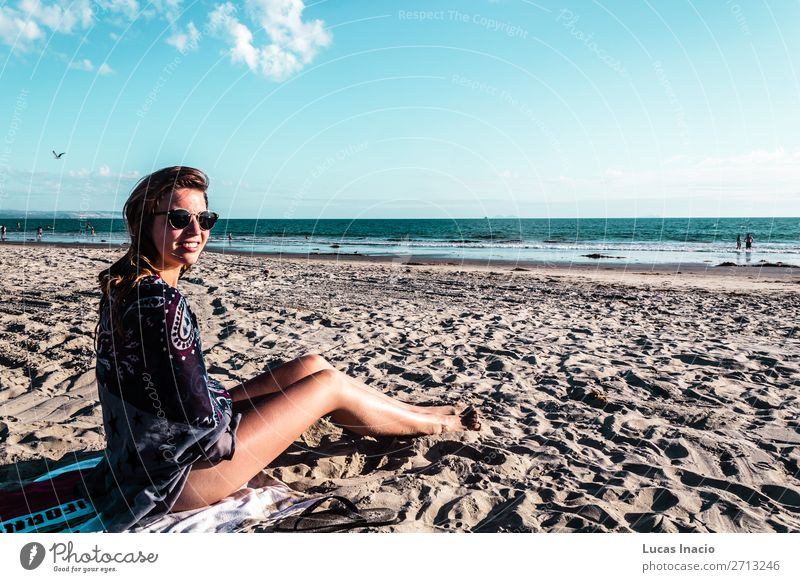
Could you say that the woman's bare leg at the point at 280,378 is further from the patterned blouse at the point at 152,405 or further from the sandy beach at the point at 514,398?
the patterned blouse at the point at 152,405

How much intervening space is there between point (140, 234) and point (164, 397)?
67 cm

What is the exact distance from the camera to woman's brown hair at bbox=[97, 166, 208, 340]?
2156 mm

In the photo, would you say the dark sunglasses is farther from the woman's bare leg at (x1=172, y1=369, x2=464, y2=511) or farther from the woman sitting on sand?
the woman's bare leg at (x1=172, y1=369, x2=464, y2=511)

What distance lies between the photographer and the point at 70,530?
2297 millimetres

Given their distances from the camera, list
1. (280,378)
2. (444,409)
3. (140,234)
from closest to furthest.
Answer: (140,234), (280,378), (444,409)

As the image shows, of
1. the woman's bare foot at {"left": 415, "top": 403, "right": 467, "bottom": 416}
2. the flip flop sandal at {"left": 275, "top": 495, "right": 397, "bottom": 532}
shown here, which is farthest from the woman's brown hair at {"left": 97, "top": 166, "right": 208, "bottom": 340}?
the woman's bare foot at {"left": 415, "top": 403, "right": 467, "bottom": 416}

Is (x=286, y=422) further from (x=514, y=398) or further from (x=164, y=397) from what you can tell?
(x=514, y=398)

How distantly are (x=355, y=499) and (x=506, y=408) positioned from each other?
1.59 m

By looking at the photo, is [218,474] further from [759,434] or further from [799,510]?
[759,434]
